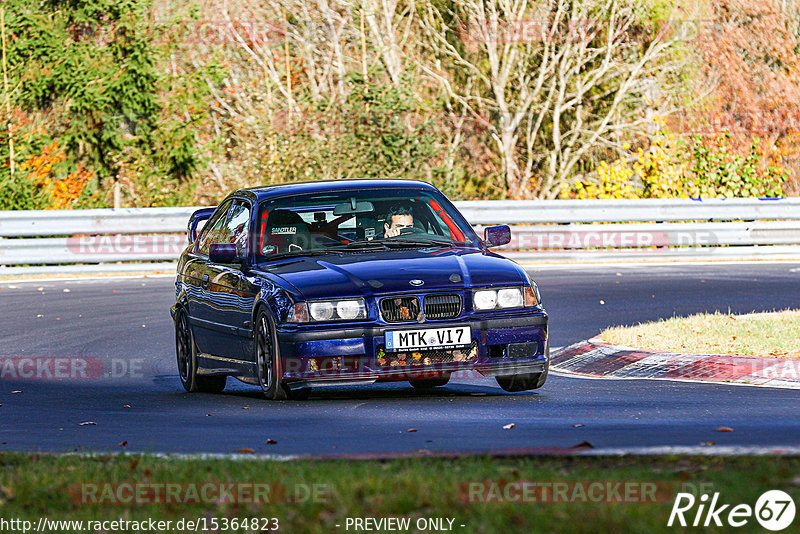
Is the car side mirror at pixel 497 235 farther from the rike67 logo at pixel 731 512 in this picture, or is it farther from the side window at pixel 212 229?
the rike67 logo at pixel 731 512

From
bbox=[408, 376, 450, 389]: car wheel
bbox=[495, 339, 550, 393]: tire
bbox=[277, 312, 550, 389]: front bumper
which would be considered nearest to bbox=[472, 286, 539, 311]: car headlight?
bbox=[277, 312, 550, 389]: front bumper

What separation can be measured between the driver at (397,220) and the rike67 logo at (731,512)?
5636 mm

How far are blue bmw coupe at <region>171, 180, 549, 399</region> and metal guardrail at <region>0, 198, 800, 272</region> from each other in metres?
11.3

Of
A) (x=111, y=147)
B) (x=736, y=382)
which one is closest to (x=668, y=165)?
(x=111, y=147)

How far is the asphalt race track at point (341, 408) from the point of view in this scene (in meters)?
7.55

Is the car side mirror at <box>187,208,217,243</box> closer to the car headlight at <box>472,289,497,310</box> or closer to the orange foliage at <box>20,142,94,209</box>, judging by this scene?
the car headlight at <box>472,289,497,310</box>

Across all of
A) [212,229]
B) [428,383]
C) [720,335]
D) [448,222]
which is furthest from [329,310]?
[720,335]

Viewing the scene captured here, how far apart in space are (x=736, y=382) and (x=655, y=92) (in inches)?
993

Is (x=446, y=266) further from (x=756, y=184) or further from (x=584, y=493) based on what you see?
(x=756, y=184)

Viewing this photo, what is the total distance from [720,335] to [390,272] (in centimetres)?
414

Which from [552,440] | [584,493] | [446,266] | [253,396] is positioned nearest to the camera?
[584,493]

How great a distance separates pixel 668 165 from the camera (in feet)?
89.0

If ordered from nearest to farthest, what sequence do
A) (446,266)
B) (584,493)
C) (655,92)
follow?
(584,493) < (446,266) < (655,92)

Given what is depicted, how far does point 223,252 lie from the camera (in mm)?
10547
